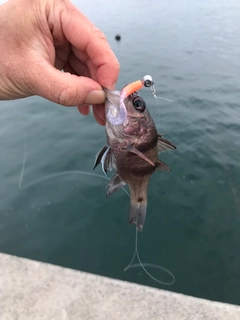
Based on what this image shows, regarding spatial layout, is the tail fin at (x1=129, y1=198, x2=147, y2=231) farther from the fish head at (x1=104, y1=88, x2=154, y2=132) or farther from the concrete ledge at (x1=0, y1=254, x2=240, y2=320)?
the fish head at (x1=104, y1=88, x2=154, y2=132)

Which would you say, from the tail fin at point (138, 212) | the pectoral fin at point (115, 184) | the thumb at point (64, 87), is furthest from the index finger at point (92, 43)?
the tail fin at point (138, 212)

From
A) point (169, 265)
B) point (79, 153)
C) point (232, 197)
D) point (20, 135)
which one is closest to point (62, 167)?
point (79, 153)

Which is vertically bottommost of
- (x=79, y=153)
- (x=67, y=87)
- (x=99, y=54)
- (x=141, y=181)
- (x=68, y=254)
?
(x=68, y=254)

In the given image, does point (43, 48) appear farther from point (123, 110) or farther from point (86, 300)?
point (86, 300)

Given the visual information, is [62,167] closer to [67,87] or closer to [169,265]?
[169,265]

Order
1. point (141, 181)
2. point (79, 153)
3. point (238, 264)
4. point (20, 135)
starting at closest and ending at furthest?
point (141, 181) < point (238, 264) < point (79, 153) < point (20, 135)

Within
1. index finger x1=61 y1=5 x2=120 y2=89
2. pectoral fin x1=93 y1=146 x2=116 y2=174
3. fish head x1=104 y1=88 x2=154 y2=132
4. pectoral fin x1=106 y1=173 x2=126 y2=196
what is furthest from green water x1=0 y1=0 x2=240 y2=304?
index finger x1=61 y1=5 x2=120 y2=89
